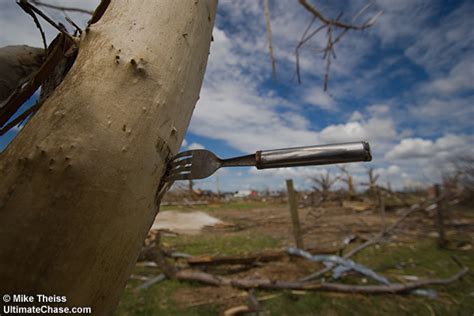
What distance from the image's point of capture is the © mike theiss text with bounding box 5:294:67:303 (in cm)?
41

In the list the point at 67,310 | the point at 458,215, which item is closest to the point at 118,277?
the point at 67,310

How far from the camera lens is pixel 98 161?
453 mm

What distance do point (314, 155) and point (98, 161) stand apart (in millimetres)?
494

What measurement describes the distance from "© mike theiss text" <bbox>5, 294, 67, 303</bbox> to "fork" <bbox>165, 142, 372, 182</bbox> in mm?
300

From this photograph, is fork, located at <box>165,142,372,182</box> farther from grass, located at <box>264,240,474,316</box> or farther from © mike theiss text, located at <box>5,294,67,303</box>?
grass, located at <box>264,240,474,316</box>

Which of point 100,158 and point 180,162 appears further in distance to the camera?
point 180,162

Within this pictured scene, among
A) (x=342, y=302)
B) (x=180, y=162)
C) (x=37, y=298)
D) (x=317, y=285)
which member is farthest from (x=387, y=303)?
(x=37, y=298)

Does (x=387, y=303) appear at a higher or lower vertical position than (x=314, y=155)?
lower

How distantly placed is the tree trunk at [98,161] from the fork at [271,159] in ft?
0.16

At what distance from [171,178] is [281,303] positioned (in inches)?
130
